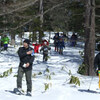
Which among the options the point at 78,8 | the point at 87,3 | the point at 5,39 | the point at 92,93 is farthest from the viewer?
the point at 5,39

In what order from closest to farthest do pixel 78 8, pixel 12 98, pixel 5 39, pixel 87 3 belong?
pixel 12 98 → pixel 87 3 → pixel 78 8 → pixel 5 39

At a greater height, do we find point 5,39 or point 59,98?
Result: point 5,39

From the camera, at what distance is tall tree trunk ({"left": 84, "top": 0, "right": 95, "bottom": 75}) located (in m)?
12.8

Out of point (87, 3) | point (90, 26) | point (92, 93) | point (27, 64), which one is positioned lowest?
point (92, 93)

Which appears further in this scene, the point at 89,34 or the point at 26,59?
the point at 89,34

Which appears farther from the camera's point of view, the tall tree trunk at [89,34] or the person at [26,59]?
the tall tree trunk at [89,34]

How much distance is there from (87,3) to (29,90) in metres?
6.45

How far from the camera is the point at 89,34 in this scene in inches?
522

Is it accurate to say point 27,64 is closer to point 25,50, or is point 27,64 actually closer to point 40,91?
point 25,50

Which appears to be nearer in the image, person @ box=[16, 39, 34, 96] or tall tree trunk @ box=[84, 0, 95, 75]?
person @ box=[16, 39, 34, 96]

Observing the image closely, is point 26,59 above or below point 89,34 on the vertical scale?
below

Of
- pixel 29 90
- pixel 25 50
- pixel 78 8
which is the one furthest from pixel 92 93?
pixel 78 8

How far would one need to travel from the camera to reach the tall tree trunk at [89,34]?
1278 centimetres

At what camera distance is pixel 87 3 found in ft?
41.9
